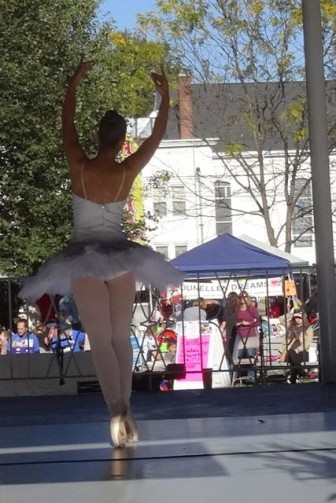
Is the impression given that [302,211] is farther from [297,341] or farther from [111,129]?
[111,129]

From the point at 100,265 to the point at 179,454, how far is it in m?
0.93

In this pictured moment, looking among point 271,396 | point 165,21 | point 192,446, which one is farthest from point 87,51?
point 192,446

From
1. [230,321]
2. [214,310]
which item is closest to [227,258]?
[214,310]

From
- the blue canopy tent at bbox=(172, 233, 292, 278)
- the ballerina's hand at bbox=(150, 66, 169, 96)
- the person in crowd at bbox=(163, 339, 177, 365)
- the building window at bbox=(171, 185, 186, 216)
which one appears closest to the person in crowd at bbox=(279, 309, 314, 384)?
the person in crowd at bbox=(163, 339, 177, 365)

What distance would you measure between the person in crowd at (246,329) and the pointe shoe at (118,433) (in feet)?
21.9

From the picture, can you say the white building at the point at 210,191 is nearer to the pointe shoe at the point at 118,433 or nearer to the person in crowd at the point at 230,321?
the person in crowd at the point at 230,321

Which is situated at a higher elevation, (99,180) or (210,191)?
(210,191)

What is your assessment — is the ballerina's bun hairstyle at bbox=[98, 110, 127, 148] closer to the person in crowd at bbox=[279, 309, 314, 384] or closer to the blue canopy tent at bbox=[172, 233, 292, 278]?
the person in crowd at bbox=[279, 309, 314, 384]

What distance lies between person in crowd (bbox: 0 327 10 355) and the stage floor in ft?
14.4

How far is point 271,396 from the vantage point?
7.55 metres

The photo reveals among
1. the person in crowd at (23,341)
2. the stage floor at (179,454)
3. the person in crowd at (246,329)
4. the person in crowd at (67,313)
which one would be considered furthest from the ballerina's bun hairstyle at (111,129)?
the person in crowd at (246,329)

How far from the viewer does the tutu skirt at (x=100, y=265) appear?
5066 millimetres

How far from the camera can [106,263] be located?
5059 mm

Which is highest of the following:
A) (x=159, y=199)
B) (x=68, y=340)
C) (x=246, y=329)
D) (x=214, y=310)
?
(x=159, y=199)
